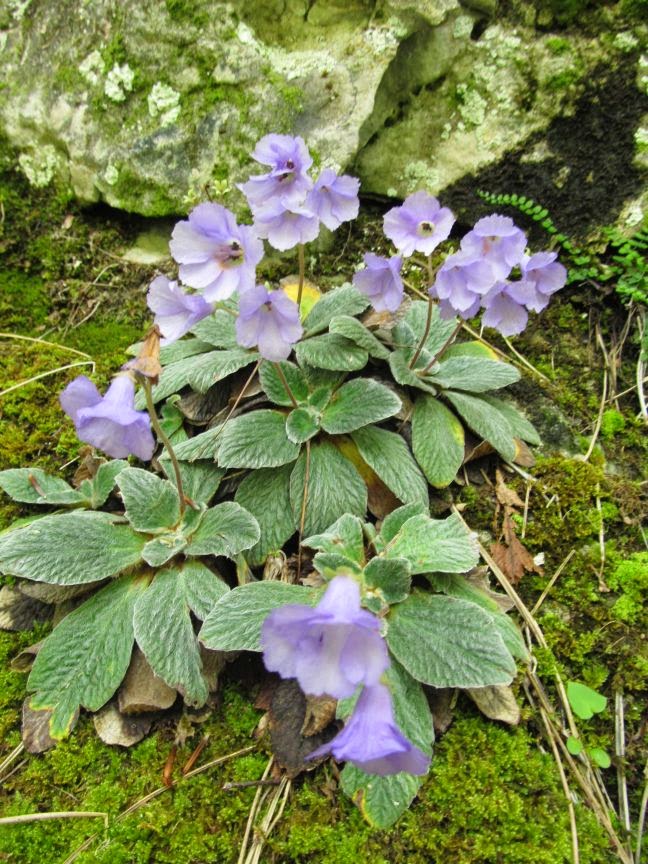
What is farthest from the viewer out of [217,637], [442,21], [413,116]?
[413,116]

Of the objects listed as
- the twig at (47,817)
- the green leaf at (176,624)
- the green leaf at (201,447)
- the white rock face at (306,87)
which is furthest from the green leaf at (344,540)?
the white rock face at (306,87)

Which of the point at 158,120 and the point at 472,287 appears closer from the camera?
the point at 472,287

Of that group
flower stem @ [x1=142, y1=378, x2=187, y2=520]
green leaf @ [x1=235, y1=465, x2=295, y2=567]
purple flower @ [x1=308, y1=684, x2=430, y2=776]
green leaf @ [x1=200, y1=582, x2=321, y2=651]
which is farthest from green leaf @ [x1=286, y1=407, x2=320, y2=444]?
purple flower @ [x1=308, y1=684, x2=430, y2=776]

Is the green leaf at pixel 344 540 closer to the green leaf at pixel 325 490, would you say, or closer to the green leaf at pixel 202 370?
the green leaf at pixel 325 490

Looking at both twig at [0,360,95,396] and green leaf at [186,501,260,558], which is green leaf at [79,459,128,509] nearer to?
green leaf at [186,501,260,558]

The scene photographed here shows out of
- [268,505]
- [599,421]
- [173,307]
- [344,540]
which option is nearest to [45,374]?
[173,307]

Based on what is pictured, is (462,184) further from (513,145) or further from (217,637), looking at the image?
(217,637)

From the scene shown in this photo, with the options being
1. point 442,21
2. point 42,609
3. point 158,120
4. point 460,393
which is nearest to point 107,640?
point 42,609
